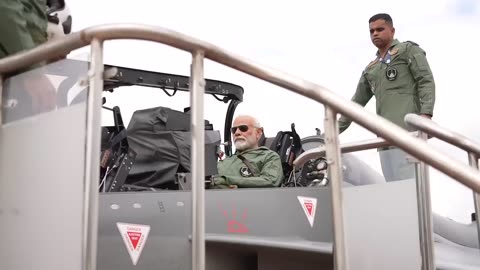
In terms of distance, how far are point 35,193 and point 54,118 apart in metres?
0.22

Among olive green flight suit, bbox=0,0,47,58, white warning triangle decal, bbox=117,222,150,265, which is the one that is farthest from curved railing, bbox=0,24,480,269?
white warning triangle decal, bbox=117,222,150,265

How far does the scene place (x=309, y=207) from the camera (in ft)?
11.3

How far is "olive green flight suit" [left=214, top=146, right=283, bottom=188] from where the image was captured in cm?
392

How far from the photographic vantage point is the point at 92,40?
1.63 m

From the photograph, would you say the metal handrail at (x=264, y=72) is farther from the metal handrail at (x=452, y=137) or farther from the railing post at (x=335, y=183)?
the metal handrail at (x=452, y=137)

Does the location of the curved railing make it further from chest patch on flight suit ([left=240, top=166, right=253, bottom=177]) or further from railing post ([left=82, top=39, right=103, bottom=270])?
chest patch on flight suit ([left=240, top=166, right=253, bottom=177])

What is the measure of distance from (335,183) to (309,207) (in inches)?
60.8

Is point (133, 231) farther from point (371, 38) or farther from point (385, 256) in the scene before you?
Result: point (371, 38)

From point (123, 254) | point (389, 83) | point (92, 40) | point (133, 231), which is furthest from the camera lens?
point (389, 83)

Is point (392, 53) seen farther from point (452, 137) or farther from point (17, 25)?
point (17, 25)

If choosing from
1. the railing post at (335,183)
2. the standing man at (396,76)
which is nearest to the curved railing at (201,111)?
the railing post at (335,183)

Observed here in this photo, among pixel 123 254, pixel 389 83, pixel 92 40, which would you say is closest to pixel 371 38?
pixel 389 83

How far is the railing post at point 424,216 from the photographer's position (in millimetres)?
2662

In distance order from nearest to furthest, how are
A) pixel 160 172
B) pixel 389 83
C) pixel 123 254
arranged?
pixel 123 254 → pixel 389 83 → pixel 160 172
